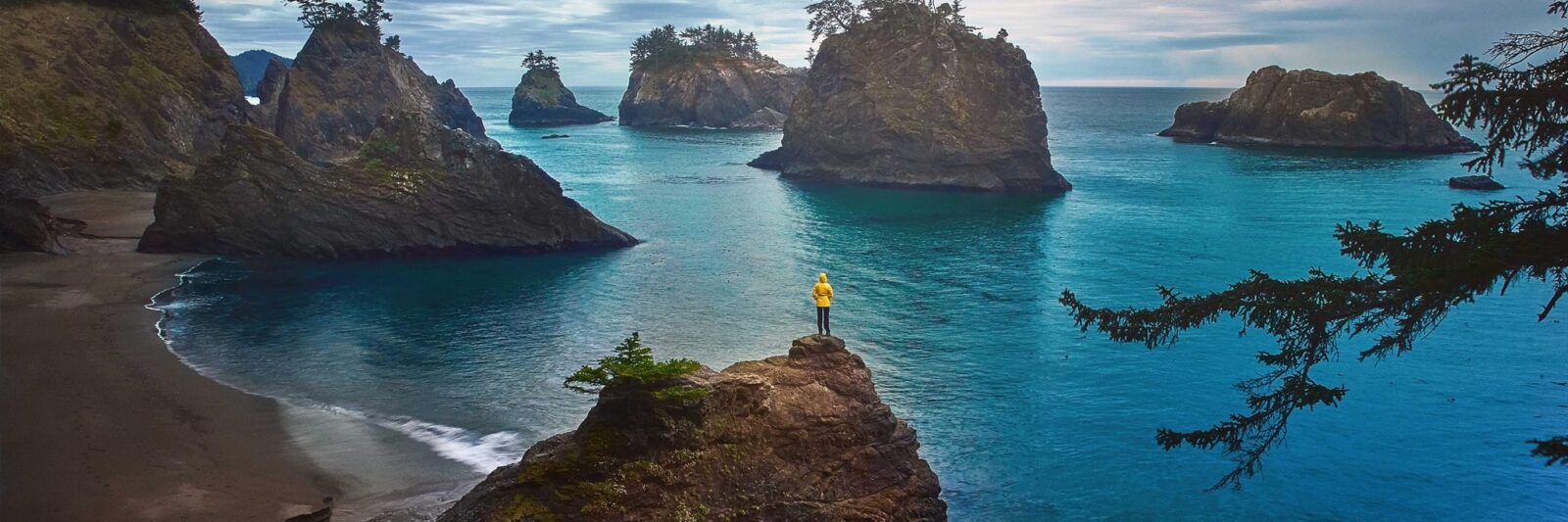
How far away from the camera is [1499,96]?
652 inches

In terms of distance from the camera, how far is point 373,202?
188 feet

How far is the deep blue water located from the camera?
1126 inches

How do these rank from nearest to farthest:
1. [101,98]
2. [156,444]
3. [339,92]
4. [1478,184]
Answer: [156,444], [101,98], [1478,184], [339,92]

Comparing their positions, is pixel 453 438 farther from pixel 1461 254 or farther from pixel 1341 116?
pixel 1341 116

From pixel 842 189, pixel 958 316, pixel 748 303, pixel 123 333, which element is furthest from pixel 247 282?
pixel 842 189

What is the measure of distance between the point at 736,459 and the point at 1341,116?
147 m

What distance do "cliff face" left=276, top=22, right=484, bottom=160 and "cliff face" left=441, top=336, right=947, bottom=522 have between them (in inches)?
3267

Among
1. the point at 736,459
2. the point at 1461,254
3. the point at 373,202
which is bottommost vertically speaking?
the point at 736,459

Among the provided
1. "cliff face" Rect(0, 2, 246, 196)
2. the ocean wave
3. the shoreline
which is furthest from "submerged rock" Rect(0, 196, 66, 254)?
the ocean wave

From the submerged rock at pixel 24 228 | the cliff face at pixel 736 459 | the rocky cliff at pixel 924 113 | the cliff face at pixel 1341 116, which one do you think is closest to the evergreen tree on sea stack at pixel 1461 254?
the cliff face at pixel 736 459

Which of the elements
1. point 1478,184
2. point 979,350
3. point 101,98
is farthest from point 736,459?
point 1478,184

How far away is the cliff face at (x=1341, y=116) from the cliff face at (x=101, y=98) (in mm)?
131880

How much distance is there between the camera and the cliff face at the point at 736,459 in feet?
62.6

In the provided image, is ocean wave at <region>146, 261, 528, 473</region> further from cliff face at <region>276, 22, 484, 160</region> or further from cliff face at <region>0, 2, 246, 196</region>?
cliff face at <region>276, 22, 484, 160</region>
